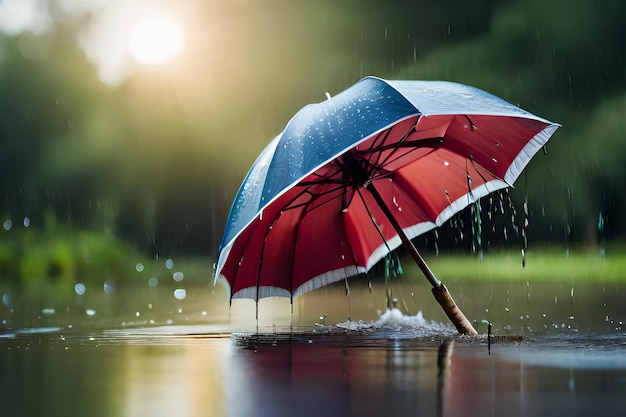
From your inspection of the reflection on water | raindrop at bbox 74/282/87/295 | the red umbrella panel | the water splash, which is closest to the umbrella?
the red umbrella panel

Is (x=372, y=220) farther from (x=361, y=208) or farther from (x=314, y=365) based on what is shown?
(x=314, y=365)

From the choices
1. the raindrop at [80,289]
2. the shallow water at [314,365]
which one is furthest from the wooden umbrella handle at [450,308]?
the raindrop at [80,289]

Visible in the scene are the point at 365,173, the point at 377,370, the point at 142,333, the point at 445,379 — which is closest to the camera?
the point at 445,379

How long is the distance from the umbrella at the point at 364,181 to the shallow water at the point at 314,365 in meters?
0.62

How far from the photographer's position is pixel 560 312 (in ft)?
34.0

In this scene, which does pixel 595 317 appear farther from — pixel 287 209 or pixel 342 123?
pixel 342 123

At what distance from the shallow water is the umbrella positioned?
620 millimetres

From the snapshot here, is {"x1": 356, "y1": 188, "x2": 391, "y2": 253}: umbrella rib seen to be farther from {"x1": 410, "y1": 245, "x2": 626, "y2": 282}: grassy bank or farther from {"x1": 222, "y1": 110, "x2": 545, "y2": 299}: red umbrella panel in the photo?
{"x1": 410, "y1": 245, "x2": 626, "y2": 282}: grassy bank

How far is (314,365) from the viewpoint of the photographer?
19.0ft

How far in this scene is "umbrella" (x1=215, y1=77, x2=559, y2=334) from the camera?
567 centimetres

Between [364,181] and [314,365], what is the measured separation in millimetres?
1470

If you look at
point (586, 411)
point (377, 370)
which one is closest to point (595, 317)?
point (377, 370)

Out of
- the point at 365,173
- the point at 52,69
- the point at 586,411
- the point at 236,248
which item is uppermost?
the point at 52,69

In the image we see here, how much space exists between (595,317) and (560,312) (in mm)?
877
